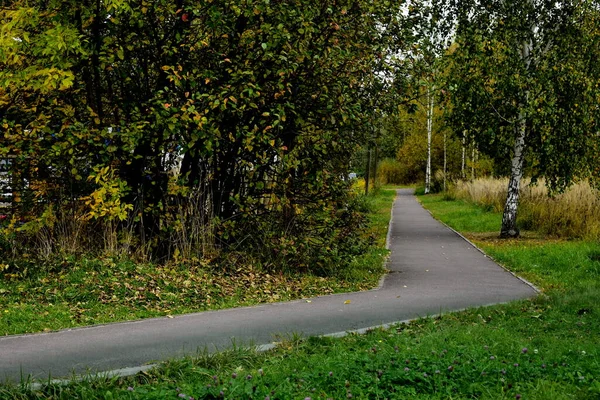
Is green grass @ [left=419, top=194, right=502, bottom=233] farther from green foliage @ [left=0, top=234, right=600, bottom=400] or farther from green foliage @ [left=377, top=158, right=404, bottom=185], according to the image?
green foliage @ [left=377, top=158, right=404, bottom=185]

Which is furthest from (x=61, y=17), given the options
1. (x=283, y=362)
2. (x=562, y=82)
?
(x=562, y=82)

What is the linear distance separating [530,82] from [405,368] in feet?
45.6

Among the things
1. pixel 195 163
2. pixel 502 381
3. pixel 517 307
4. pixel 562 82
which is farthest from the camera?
pixel 562 82

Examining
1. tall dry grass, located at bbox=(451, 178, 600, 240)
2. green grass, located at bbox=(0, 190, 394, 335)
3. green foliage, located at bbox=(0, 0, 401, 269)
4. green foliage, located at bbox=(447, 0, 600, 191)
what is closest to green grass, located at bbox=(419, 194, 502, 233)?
tall dry grass, located at bbox=(451, 178, 600, 240)

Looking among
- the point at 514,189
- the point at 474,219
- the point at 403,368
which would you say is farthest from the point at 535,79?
the point at 403,368

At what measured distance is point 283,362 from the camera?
5.73 m

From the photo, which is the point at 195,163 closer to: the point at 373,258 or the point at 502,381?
the point at 373,258

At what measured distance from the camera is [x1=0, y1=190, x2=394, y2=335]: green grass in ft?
24.8

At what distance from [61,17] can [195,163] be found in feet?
10.2

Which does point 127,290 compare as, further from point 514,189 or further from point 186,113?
point 514,189

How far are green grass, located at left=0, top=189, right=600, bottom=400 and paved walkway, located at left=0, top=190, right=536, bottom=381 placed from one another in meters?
0.56

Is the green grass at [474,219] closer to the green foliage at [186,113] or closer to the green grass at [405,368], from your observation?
the green foliage at [186,113]

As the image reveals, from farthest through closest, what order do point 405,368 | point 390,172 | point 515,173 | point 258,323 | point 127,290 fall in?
point 390,172, point 515,173, point 127,290, point 258,323, point 405,368

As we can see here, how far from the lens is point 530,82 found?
1734 cm
